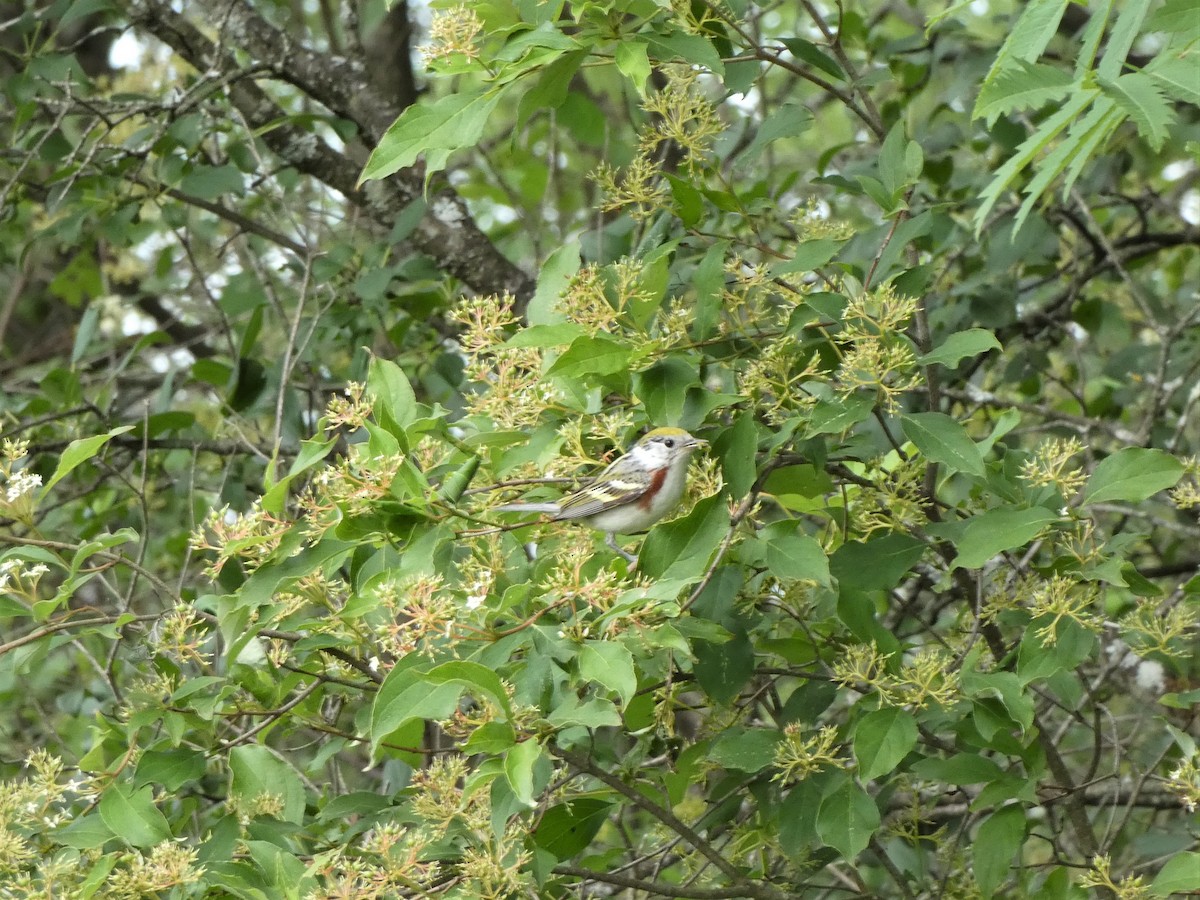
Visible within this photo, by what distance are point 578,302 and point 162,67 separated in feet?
13.5

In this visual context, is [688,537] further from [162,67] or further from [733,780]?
[162,67]

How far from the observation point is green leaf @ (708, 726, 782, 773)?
2674mm

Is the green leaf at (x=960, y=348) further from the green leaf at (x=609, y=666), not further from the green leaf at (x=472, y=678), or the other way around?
the green leaf at (x=472, y=678)

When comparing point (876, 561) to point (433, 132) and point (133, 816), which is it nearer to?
point (433, 132)

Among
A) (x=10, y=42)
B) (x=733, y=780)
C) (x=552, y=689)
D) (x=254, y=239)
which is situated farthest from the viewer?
(x=10, y=42)

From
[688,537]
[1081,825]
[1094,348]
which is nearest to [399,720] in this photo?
[688,537]

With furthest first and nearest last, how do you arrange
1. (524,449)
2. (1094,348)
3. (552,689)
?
(1094,348)
(524,449)
(552,689)

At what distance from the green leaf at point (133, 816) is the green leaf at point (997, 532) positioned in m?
1.67

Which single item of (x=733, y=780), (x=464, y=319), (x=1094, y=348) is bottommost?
(x=1094, y=348)

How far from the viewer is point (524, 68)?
2322 mm

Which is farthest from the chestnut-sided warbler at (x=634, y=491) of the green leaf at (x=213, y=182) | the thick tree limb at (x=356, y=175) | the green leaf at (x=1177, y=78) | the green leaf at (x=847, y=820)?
the green leaf at (x=213, y=182)

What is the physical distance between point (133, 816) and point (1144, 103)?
2233mm

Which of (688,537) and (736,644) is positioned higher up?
(688,537)

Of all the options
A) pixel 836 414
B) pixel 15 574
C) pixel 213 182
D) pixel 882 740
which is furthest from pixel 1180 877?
pixel 213 182
